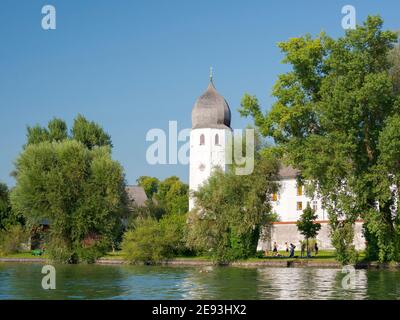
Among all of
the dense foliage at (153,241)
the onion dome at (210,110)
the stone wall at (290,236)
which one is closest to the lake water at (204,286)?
the dense foliage at (153,241)

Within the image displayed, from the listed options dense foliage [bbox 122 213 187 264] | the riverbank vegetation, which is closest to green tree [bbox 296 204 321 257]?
the riverbank vegetation

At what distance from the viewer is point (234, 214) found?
54.1 m

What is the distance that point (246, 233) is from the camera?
54.3m

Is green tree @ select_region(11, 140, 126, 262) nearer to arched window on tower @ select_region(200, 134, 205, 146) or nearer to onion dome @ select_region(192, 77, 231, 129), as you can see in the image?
arched window on tower @ select_region(200, 134, 205, 146)

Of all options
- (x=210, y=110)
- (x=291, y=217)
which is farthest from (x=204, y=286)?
(x=210, y=110)

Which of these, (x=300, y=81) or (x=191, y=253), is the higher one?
(x=300, y=81)

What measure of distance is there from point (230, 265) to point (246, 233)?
266cm

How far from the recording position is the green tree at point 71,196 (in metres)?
59.3

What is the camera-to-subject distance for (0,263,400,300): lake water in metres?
28.0

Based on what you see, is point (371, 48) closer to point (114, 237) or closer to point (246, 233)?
point (246, 233)

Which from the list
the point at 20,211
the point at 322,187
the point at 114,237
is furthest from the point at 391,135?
the point at 20,211

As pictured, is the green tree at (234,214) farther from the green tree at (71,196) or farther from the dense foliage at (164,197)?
the dense foliage at (164,197)

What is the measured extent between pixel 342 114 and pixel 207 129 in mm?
49859

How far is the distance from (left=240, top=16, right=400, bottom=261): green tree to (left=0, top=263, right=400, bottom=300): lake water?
6.40 meters
